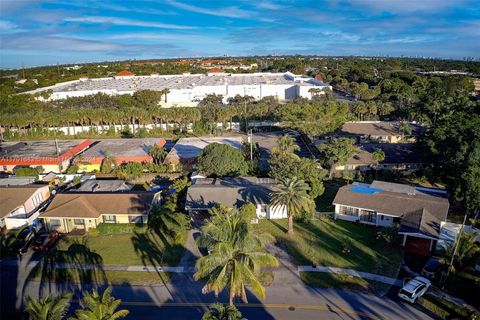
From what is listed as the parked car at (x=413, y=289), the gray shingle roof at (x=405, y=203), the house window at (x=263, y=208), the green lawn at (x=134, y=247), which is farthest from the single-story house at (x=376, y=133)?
the parked car at (x=413, y=289)

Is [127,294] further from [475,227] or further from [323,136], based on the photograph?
[323,136]

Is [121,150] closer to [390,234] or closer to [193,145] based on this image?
[193,145]

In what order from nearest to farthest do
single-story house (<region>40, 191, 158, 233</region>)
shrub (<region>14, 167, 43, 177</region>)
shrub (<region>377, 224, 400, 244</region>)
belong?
shrub (<region>377, 224, 400, 244</region>) < single-story house (<region>40, 191, 158, 233</region>) < shrub (<region>14, 167, 43, 177</region>)

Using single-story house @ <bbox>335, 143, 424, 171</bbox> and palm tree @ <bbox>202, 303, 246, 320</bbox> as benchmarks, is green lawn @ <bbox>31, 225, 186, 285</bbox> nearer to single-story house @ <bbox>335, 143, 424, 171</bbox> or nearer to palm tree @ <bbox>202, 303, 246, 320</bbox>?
palm tree @ <bbox>202, 303, 246, 320</bbox>

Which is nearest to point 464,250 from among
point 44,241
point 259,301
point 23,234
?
point 259,301

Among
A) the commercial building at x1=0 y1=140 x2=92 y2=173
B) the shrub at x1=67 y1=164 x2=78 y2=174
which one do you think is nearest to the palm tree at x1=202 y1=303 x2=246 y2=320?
the shrub at x1=67 y1=164 x2=78 y2=174

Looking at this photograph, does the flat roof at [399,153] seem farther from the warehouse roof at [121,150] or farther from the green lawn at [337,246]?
the warehouse roof at [121,150]
